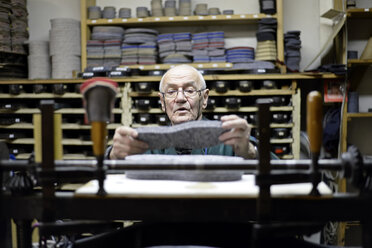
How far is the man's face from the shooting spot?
2156 millimetres

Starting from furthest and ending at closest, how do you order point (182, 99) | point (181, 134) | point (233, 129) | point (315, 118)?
point (182, 99)
point (233, 129)
point (181, 134)
point (315, 118)

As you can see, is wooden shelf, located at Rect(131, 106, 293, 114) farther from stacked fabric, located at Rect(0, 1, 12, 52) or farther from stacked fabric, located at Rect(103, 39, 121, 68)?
stacked fabric, located at Rect(0, 1, 12, 52)

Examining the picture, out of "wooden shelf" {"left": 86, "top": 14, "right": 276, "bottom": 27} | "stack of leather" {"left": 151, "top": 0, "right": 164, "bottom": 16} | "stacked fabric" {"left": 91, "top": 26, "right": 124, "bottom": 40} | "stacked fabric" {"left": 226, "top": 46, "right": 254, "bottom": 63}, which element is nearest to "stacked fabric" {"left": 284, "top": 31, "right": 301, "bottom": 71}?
"wooden shelf" {"left": 86, "top": 14, "right": 276, "bottom": 27}

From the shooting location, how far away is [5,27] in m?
→ 4.23

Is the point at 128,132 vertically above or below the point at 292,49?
below

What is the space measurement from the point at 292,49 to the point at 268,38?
12.7 inches

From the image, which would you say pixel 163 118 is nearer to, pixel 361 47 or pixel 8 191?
pixel 361 47

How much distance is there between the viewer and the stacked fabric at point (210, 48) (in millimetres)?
4180

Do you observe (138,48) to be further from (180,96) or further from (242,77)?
(180,96)

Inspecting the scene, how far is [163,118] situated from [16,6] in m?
2.25

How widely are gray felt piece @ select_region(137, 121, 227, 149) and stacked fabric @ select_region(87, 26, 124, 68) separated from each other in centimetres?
348

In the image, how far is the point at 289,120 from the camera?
3.99 m

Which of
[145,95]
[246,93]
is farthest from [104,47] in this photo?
[246,93]

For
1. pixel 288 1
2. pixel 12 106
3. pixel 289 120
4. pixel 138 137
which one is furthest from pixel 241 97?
pixel 138 137
